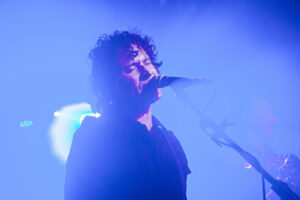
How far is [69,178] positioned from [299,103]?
7.19 metres

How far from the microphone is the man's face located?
3.4 inches

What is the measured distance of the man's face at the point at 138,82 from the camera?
Result: 6.16ft

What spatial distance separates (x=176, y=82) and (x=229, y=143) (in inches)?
29.3

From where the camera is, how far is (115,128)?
1.71 m

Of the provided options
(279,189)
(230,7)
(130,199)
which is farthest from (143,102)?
(230,7)

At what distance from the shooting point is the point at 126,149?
161 cm

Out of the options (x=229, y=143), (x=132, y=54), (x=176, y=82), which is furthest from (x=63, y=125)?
(x=229, y=143)

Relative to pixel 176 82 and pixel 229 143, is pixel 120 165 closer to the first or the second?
pixel 176 82

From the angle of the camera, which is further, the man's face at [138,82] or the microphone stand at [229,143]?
the man's face at [138,82]

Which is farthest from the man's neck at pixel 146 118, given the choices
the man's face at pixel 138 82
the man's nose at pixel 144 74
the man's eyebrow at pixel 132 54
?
the man's eyebrow at pixel 132 54

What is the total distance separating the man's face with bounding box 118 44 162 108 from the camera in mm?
1878

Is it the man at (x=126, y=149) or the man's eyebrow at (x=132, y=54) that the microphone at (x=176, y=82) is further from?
the man's eyebrow at (x=132, y=54)

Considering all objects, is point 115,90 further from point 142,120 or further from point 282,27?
point 282,27

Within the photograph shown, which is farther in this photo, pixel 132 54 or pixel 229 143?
pixel 132 54
